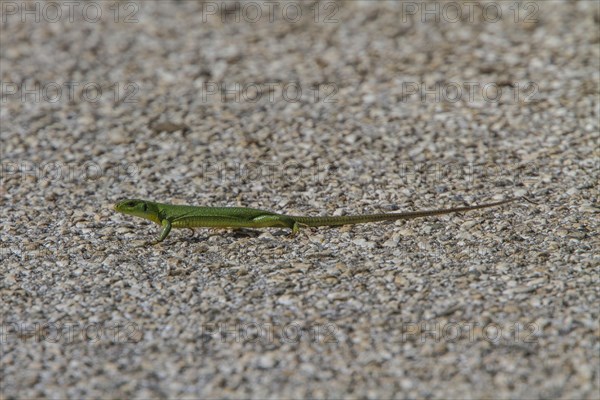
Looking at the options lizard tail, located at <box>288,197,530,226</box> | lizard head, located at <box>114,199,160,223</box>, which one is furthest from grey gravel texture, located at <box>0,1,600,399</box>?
lizard head, located at <box>114,199,160,223</box>

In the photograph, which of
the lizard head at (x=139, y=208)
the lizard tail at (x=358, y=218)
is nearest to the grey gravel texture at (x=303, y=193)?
the lizard tail at (x=358, y=218)

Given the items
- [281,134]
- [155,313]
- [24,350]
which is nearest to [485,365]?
[155,313]

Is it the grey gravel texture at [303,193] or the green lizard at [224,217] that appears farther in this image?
the green lizard at [224,217]

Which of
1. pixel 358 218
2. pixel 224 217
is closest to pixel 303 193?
pixel 358 218

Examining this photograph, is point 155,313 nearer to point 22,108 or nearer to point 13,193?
point 13,193

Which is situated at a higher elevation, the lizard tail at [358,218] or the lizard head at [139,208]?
the lizard head at [139,208]

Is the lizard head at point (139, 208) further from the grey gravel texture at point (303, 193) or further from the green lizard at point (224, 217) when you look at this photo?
the grey gravel texture at point (303, 193)

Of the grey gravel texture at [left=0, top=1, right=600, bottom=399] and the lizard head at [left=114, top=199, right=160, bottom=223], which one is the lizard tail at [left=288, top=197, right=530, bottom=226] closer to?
the grey gravel texture at [left=0, top=1, right=600, bottom=399]
